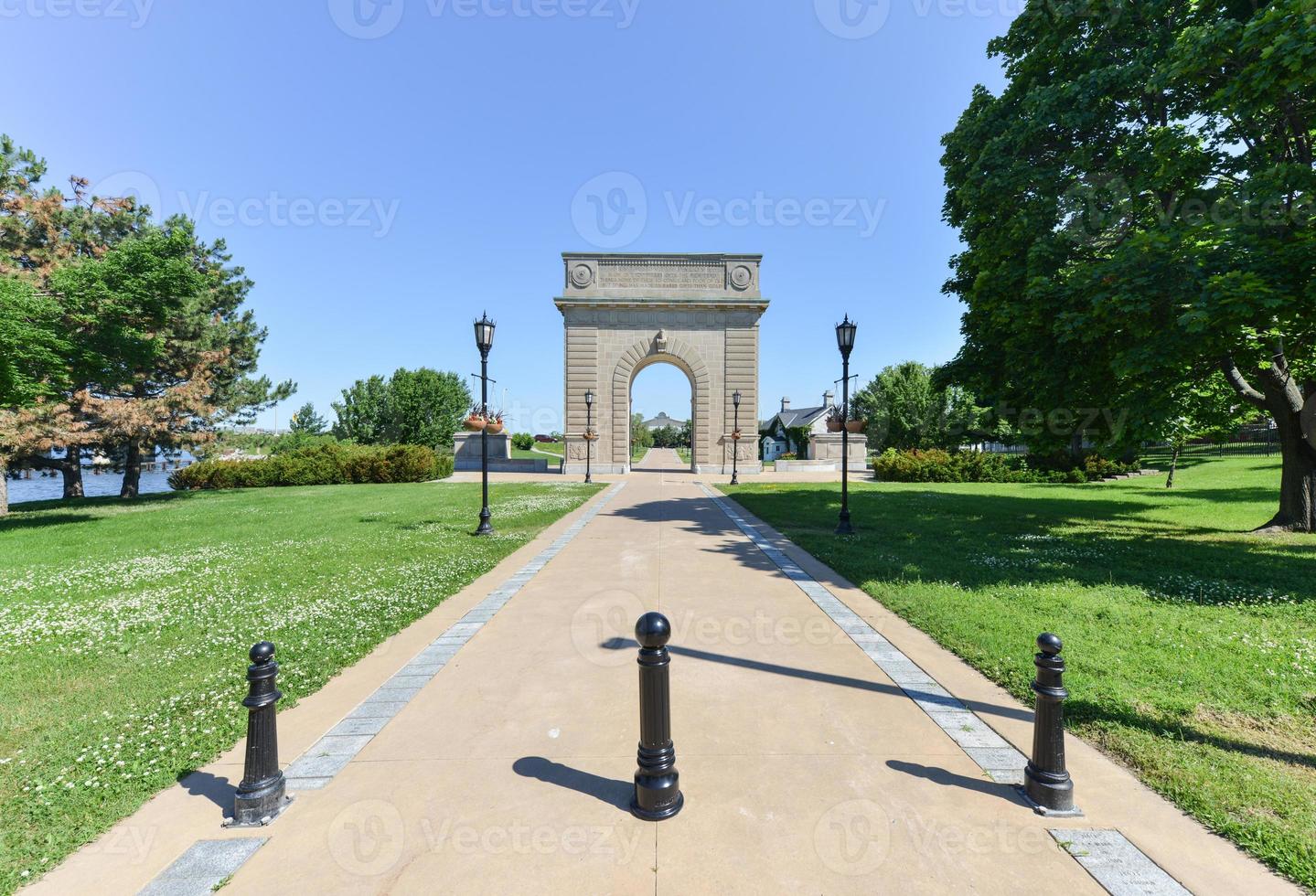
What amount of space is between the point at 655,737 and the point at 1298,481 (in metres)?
15.6

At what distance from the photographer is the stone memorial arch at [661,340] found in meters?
33.0

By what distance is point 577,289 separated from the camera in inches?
1303

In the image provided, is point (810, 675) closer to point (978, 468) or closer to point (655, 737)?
point (655, 737)

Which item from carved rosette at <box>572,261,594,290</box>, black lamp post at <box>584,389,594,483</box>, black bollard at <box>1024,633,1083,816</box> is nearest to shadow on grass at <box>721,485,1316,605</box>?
black bollard at <box>1024,633,1083,816</box>

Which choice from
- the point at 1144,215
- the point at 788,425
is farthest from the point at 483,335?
the point at 788,425

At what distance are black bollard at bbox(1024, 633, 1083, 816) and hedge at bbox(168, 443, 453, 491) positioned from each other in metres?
30.5

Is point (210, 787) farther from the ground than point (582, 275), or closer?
closer

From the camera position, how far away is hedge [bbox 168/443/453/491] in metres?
27.4

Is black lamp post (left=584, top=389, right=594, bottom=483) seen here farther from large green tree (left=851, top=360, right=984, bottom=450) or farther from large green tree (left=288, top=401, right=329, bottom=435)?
large green tree (left=288, top=401, right=329, bottom=435)

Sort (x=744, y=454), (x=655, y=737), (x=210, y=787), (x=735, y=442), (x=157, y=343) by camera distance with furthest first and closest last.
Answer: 1. (x=744, y=454)
2. (x=735, y=442)
3. (x=157, y=343)
4. (x=210, y=787)
5. (x=655, y=737)

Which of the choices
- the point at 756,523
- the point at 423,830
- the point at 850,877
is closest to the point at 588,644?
the point at 423,830

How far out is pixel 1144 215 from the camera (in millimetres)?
10016

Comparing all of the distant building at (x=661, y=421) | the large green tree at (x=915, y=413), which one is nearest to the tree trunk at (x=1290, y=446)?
the large green tree at (x=915, y=413)

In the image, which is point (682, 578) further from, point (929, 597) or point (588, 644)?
point (929, 597)
